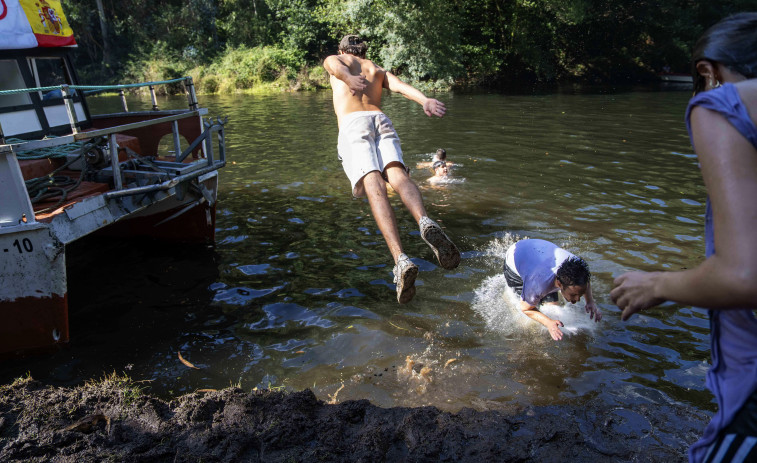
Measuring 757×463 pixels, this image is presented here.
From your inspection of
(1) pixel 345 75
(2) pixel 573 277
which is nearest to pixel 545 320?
(2) pixel 573 277

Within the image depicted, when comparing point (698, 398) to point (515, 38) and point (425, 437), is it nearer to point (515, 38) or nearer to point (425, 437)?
point (425, 437)

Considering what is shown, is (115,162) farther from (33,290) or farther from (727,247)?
(727,247)

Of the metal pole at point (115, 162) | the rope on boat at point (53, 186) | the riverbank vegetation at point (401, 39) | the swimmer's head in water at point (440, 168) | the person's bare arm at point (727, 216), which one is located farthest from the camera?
the riverbank vegetation at point (401, 39)

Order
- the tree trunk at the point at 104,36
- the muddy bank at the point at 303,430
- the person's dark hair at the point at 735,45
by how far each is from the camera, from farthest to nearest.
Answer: the tree trunk at the point at 104,36, the muddy bank at the point at 303,430, the person's dark hair at the point at 735,45

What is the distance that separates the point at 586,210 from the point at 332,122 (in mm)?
12395

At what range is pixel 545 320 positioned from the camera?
195 inches

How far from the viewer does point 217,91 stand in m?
36.6

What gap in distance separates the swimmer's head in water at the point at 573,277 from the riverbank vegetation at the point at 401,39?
24.3m

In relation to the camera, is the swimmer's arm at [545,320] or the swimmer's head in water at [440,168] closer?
the swimmer's arm at [545,320]

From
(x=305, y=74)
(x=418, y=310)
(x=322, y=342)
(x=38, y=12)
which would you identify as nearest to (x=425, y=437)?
(x=322, y=342)

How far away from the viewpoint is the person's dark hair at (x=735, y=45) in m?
1.66

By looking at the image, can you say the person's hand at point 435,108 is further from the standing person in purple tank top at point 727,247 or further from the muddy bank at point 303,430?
the standing person in purple tank top at point 727,247

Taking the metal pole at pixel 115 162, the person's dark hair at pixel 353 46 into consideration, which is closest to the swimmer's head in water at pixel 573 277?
the person's dark hair at pixel 353 46

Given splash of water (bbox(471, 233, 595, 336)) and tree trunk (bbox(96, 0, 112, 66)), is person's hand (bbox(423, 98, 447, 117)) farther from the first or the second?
tree trunk (bbox(96, 0, 112, 66))
